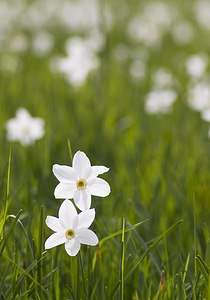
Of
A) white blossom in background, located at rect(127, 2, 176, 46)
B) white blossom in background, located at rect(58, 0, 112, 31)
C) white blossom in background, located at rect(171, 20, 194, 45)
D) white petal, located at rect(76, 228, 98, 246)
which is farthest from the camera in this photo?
white blossom in background, located at rect(58, 0, 112, 31)

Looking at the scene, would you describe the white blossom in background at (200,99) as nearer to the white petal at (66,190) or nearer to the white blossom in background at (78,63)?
the white blossom in background at (78,63)

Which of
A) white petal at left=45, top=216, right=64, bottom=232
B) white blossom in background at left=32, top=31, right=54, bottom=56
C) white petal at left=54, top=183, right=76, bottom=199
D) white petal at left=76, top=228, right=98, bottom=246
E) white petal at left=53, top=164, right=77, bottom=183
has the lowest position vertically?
white petal at left=76, top=228, right=98, bottom=246

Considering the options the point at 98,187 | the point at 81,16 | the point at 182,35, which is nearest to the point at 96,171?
the point at 98,187

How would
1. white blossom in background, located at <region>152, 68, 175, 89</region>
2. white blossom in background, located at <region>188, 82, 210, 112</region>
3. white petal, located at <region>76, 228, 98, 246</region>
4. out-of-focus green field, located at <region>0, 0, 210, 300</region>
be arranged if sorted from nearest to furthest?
white petal, located at <region>76, 228, 98, 246</region> → out-of-focus green field, located at <region>0, 0, 210, 300</region> → white blossom in background, located at <region>188, 82, 210, 112</region> → white blossom in background, located at <region>152, 68, 175, 89</region>

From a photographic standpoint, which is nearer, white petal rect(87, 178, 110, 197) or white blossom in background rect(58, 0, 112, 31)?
white petal rect(87, 178, 110, 197)

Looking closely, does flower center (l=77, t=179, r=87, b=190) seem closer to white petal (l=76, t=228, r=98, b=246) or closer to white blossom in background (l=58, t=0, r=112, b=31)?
white petal (l=76, t=228, r=98, b=246)

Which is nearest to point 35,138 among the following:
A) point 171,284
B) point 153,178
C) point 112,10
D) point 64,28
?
point 153,178

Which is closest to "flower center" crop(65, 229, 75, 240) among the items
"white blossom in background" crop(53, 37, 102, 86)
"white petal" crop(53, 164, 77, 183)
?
"white petal" crop(53, 164, 77, 183)
